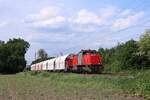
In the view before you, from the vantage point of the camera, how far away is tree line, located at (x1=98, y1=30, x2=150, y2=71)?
51.3m

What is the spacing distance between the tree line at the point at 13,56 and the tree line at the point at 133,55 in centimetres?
5667

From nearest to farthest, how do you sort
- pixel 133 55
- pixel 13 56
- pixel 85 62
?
1. pixel 85 62
2. pixel 133 55
3. pixel 13 56

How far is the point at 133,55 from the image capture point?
55.8m

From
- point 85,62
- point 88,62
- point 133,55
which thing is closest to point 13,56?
point 133,55

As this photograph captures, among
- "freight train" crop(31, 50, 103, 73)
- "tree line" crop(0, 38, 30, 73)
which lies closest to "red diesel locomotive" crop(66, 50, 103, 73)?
"freight train" crop(31, 50, 103, 73)

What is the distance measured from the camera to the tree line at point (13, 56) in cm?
11566

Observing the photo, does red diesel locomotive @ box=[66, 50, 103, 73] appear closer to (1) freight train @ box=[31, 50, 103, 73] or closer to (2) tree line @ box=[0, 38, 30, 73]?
A: (1) freight train @ box=[31, 50, 103, 73]

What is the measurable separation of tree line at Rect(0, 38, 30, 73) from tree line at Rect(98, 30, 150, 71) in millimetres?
56665

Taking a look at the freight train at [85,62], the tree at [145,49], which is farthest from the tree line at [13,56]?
the tree at [145,49]

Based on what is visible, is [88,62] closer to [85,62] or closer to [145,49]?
[85,62]

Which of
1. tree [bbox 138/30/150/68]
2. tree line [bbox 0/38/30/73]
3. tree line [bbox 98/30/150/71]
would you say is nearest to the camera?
tree [bbox 138/30/150/68]

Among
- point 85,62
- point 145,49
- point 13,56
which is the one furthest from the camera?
point 13,56

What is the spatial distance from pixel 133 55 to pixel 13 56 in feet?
218

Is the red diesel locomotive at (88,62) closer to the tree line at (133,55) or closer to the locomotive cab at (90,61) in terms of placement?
the locomotive cab at (90,61)
